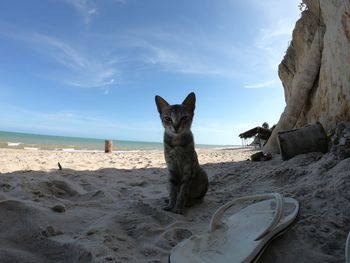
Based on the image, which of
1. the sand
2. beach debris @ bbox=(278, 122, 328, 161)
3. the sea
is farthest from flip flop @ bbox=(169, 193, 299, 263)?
the sea

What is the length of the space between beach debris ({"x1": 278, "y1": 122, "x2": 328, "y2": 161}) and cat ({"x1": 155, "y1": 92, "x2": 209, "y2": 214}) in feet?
5.52

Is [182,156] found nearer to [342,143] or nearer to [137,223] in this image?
[137,223]

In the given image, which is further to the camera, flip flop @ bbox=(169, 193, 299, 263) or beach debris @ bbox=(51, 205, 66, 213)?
beach debris @ bbox=(51, 205, 66, 213)

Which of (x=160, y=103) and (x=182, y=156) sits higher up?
(x=160, y=103)

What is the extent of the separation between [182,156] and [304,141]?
6.81 feet

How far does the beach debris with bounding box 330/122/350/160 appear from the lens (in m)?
3.08

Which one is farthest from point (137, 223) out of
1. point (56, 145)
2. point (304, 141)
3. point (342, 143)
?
point (56, 145)

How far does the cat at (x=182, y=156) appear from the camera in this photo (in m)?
3.36

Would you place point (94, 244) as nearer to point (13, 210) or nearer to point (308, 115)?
point (13, 210)

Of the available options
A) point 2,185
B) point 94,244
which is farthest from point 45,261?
point 2,185

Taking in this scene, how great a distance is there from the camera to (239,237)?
198cm

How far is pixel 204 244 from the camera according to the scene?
1.96 meters

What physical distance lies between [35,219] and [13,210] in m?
0.24

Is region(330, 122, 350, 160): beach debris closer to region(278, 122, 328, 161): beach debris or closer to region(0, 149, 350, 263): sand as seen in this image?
region(0, 149, 350, 263): sand
